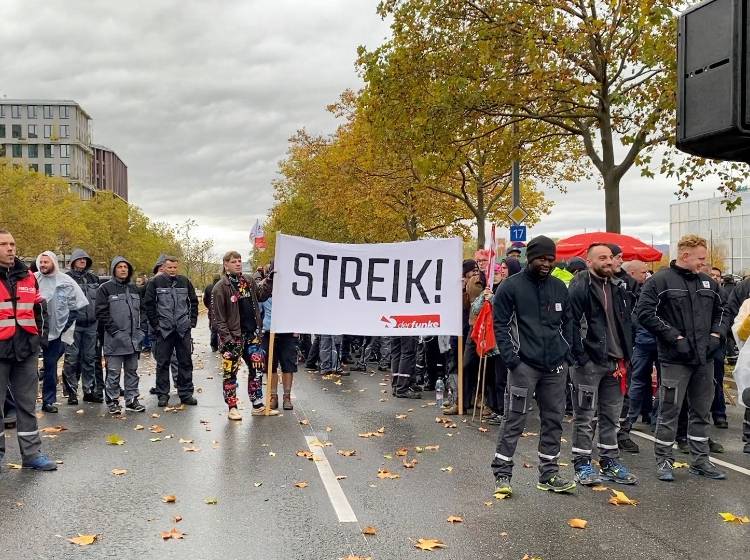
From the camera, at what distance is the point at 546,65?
58.7 ft

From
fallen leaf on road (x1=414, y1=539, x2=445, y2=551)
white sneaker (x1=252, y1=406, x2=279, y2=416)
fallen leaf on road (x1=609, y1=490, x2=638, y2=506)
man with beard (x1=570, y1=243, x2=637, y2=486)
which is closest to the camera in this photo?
fallen leaf on road (x1=414, y1=539, x2=445, y2=551)

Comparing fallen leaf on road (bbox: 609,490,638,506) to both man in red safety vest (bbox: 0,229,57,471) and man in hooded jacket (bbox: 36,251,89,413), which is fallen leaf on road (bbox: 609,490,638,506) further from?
man in hooded jacket (bbox: 36,251,89,413)

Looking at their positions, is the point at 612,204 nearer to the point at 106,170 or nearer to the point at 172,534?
the point at 172,534

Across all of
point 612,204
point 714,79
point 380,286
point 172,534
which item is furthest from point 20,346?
point 612,204

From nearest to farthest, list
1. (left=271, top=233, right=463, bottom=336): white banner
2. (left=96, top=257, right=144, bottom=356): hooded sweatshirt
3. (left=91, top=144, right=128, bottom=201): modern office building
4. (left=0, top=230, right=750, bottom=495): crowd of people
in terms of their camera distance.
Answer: (left=0, top=230, right=750, bottom=495): crowd of people
(left=96, top=257, right=144, bottom=356): hooded sweatshirt
(left=271, top=233, right=463, bottom=336): white banner
(left=91, top=144, right=128, bottom=201): modern office building

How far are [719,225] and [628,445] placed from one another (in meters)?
94.5

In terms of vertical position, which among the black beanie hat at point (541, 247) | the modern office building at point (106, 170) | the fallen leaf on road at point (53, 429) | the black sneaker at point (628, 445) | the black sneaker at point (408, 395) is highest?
the modern office building at point (106, 170)

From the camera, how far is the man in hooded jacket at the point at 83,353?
37.5 ft

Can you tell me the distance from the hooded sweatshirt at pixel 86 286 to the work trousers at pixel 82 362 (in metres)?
0.15

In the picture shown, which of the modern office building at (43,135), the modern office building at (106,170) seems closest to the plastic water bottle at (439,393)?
the modern office building at (43,135)

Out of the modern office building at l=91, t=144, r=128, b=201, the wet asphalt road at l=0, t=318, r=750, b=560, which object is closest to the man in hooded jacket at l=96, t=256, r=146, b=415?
the wet asphalt road at l=0, t=318, r=750, b=560

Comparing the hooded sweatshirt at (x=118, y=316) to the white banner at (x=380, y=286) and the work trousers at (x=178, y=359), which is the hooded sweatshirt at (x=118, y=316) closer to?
the work trousers at (x=178, y=359)

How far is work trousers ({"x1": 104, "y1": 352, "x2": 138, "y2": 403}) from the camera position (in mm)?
10594

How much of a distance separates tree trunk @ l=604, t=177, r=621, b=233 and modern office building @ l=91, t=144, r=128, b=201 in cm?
13798
